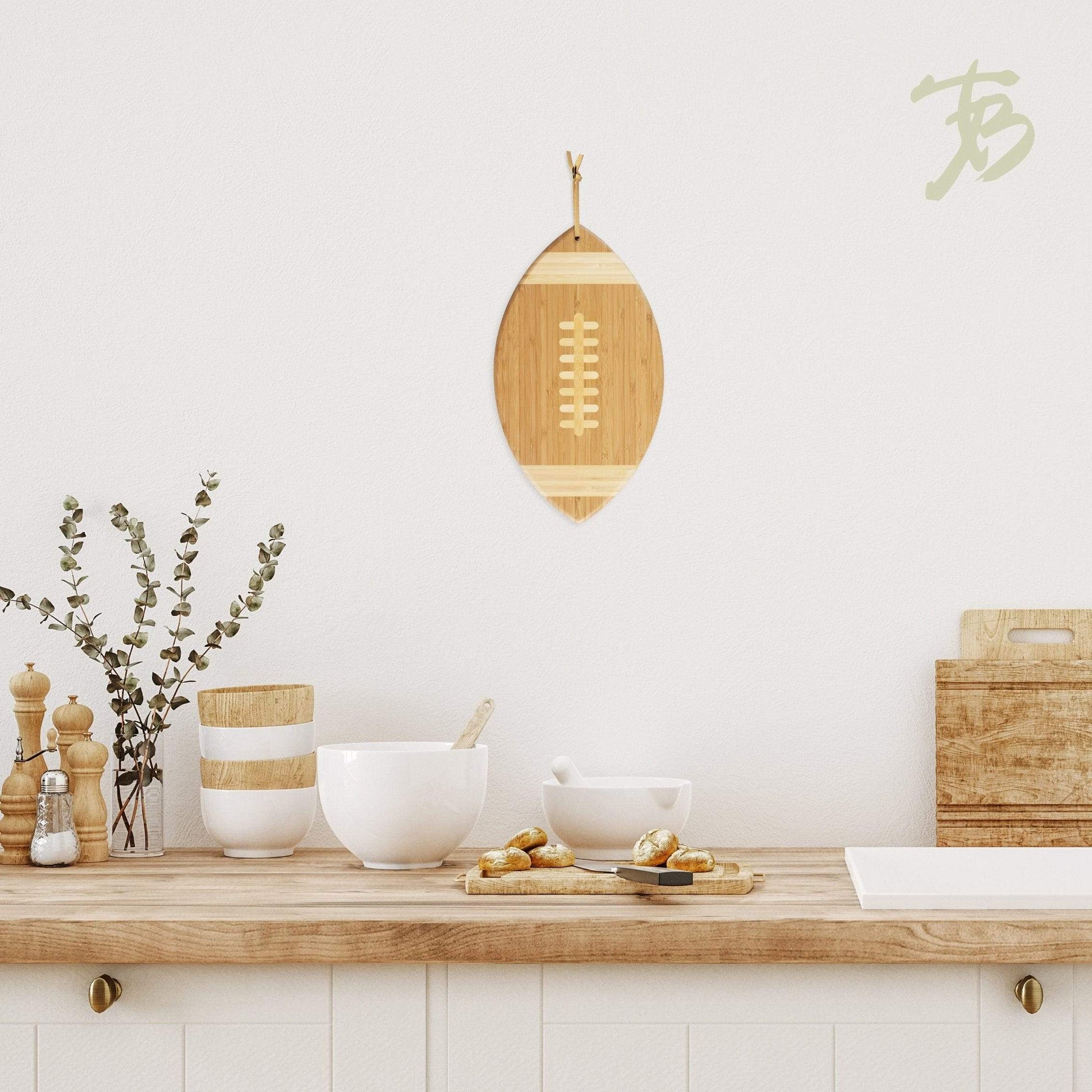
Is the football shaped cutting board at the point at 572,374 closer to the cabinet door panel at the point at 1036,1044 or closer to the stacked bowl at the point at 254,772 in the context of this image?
the stacked bowl at the point at 254,772

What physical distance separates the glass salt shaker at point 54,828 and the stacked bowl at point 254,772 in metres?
0.16

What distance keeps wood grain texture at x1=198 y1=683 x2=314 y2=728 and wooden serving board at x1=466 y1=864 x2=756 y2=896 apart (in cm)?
37

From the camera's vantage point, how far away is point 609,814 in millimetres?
1404

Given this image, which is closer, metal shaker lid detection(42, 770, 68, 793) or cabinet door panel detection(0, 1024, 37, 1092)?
cabinet door panel detection(0, 1024, 37, 1092)

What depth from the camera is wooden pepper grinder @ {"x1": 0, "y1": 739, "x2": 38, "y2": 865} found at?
1455 mm

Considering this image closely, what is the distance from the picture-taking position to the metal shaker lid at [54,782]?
56.7 inches

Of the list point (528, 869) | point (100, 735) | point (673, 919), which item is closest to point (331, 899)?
point (528, 869)

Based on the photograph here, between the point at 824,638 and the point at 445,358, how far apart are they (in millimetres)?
647

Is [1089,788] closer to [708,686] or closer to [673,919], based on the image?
[708,686]

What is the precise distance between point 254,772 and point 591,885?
48 centimetres

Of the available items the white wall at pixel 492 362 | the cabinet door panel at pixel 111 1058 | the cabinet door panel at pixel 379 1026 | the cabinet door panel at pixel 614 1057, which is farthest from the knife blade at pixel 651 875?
the cabinet door panel at pixel 111 1058

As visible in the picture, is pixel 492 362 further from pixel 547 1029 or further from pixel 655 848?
pixel 547 1029

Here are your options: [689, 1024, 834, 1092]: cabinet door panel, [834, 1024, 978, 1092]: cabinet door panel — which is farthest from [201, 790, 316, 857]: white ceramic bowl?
[834, 1024, 978, 1092]: cabinet door panel

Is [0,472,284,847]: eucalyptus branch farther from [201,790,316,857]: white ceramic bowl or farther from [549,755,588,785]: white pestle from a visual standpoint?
[549,755,588,785]: white pestle
